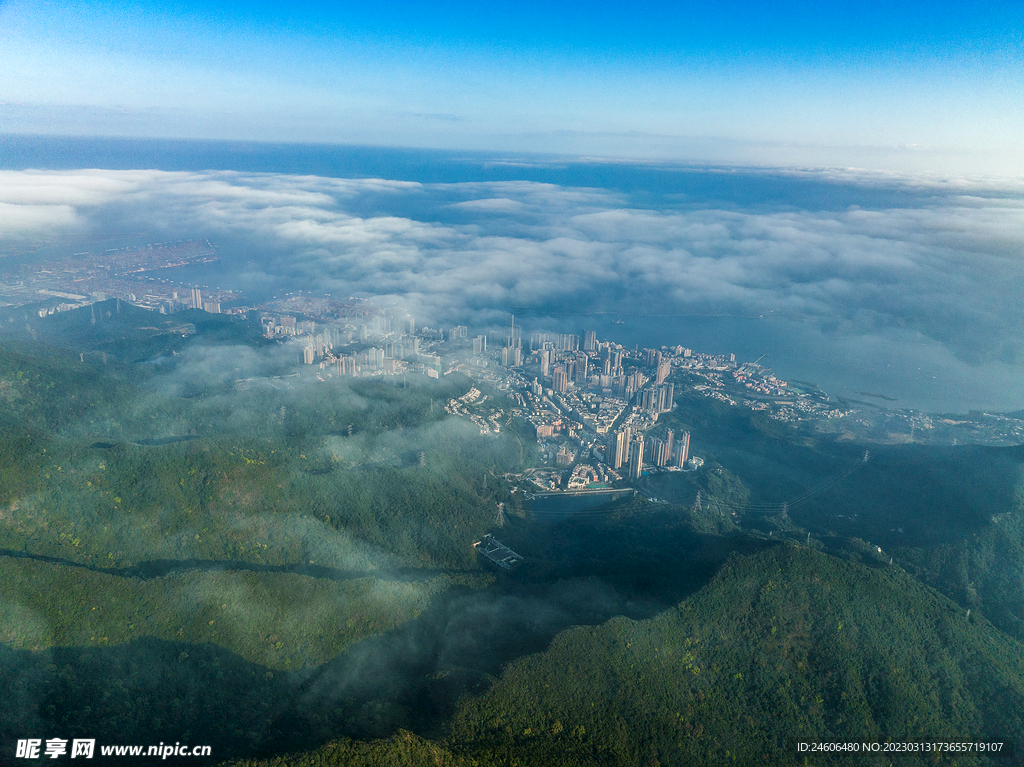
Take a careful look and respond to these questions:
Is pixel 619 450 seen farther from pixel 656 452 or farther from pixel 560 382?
pixel 560 382

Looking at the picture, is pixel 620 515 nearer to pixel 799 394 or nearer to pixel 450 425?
pixel 450 425

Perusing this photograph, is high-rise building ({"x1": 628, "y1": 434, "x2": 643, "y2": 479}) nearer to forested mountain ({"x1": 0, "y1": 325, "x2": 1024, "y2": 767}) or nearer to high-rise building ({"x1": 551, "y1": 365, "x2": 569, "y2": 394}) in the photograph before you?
forested mountain ({"x1": 0, "y1": 325, "x2": 1024, "y2": 767})

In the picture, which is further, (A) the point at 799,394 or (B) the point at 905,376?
(B) the point at 905,376

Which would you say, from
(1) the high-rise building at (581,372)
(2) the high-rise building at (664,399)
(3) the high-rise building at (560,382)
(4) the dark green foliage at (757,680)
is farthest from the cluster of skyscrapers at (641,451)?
(4) the dark green foliage at (757,680)

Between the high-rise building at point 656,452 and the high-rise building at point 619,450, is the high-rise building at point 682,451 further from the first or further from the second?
the high-rise building at point 619,450

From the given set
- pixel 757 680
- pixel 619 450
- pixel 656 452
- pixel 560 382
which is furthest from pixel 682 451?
pixel 757 680

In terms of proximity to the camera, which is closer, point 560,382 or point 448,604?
point 448,604

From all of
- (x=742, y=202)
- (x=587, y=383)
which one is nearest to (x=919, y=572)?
(x=587, y=383)

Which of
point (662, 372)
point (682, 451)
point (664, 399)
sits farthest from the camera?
point (662, 372)

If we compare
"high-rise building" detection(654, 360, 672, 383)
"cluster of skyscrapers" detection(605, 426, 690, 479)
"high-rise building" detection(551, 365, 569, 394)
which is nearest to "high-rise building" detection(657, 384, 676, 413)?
"high-rise building" detection(654, 360, 672, 383)
